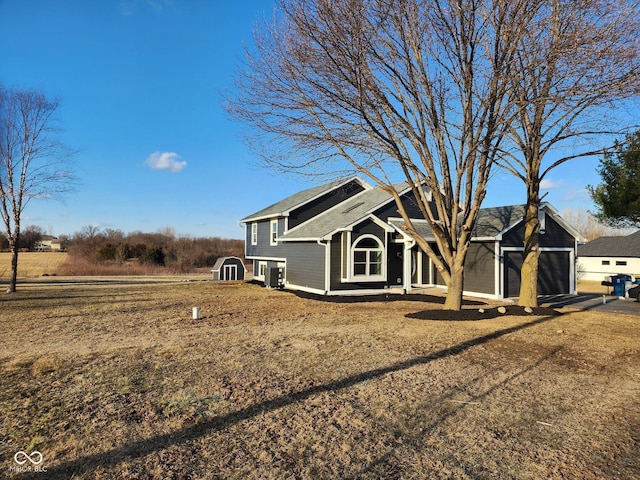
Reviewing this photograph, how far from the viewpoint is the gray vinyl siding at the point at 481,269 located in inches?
622

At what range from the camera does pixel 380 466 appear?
3303 mm

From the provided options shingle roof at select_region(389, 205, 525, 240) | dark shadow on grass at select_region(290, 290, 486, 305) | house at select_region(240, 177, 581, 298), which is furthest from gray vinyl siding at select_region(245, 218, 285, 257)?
shingle roof at select_region(389, 205, 525, 240)

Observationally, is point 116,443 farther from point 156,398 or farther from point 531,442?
point 531,442

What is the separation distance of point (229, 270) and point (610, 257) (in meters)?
27.6

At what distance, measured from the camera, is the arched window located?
53.7 ft

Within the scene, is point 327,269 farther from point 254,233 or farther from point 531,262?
point 254,233

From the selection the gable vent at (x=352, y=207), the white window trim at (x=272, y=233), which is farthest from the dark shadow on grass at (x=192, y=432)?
the white window trim at (x=272, y=233)

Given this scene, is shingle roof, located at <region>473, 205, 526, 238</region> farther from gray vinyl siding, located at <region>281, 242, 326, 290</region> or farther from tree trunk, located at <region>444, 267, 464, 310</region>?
gray vinyl siding, located at <region>281, 242, 326, 290</region>

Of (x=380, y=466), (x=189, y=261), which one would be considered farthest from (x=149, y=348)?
(x=189, y=261)

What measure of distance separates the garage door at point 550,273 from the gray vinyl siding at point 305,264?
25.4ft

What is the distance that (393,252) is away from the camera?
59.1 feet

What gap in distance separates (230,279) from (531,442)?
23919 millimetres
